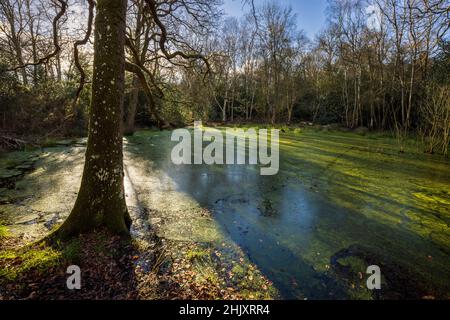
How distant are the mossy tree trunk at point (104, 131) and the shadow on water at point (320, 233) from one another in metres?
1.57

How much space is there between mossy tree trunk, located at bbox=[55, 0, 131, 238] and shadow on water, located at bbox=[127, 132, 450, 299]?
1.57 metres

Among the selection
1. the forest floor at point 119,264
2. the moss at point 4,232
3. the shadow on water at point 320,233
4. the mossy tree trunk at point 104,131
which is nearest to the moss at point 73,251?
the forest floor at point 119,264

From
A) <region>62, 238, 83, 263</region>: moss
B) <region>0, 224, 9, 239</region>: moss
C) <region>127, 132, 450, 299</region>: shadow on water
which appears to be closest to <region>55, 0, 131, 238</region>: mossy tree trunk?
<region>62, 238, 83, 263</region>: moss

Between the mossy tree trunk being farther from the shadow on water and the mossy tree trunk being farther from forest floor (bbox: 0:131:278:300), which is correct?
the shadow on water

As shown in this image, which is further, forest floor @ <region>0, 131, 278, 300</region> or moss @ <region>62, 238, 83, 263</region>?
moss @ <region>62, 238, 83, 263</region>

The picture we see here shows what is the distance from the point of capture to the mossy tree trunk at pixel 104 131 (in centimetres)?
256

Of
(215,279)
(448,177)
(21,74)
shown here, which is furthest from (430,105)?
(21,74)

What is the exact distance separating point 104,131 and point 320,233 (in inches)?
116

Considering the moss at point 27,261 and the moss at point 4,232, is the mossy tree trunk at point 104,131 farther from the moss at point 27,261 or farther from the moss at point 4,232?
the moss at point 4,232

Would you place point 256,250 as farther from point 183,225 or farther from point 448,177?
point 448,177

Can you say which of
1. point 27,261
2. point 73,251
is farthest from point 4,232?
point 73,251

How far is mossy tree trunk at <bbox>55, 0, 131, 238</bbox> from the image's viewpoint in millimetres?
2559

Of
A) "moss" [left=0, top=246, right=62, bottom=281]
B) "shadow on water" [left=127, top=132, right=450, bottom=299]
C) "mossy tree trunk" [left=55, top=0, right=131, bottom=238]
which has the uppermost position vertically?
"mossy tree trunk" [left=55, top=0, right=131, bottom=238]

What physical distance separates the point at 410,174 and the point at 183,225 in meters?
6.33
